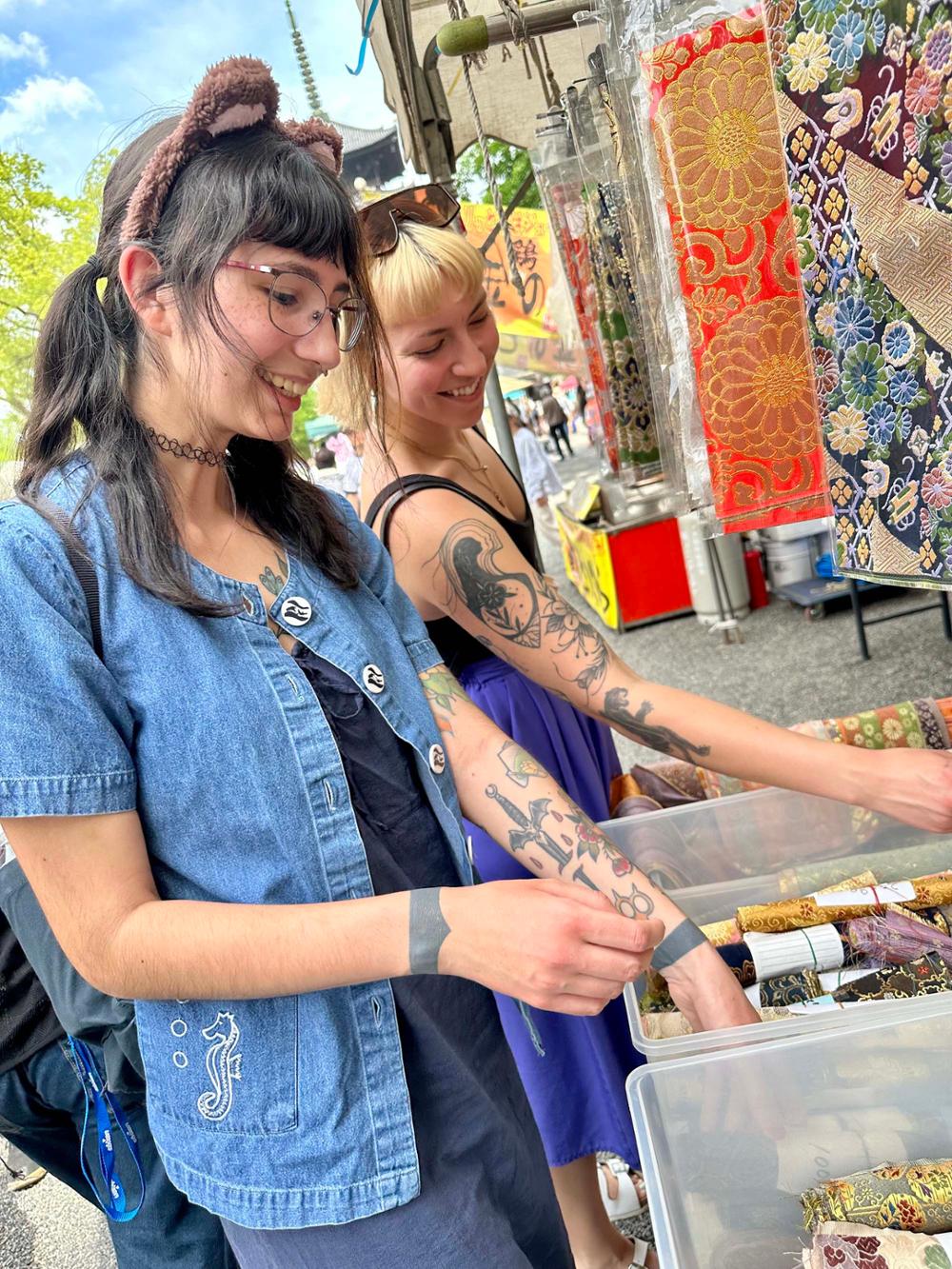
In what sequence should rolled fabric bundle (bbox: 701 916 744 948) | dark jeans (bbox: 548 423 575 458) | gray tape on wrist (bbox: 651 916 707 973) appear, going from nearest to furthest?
gray tape on wrist (bbox: 651 916 707 973), rolled fabric bundle (bbox: 701 916 744 948), dark jeans (bbox: 548 423 575 458)

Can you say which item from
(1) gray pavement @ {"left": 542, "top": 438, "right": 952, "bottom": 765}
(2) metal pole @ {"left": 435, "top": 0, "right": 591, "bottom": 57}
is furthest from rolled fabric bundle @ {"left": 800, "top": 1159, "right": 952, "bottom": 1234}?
(1) gray pavement @ {"left": 542, "top": 438, "right": 952, "bottom": 765}

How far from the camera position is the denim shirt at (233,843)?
2.75 feet

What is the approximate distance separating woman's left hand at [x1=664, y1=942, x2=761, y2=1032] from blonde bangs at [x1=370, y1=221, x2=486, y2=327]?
1138 millimetres

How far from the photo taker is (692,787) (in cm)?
184

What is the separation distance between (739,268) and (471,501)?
54 centimetres

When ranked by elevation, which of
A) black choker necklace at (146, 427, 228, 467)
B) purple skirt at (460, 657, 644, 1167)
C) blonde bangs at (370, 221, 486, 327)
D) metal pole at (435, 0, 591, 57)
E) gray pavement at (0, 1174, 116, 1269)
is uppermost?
metal pole at (435, 0, 591, 57)

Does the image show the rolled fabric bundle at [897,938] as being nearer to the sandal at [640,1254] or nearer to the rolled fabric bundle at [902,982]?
the rolled fabric bundle at [902,982]

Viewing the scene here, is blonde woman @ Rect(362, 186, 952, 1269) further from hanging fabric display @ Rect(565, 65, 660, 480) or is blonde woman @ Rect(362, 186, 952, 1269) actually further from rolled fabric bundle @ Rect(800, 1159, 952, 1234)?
rolled fabric bundle @ Rect(800, 1159, 952, 1234)

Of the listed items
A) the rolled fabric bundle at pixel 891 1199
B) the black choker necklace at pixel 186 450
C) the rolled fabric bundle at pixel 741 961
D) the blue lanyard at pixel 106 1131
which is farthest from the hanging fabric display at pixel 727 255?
the blue lanyard at pixel 106 1131

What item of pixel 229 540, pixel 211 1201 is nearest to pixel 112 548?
pixel 229 540

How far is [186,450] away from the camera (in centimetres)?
100

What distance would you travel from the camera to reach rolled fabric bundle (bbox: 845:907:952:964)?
4.10 feet

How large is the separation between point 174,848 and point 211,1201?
0.37 meters

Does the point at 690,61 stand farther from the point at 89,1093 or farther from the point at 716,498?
the point at 89,1093
